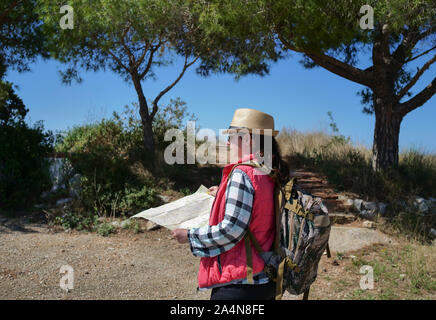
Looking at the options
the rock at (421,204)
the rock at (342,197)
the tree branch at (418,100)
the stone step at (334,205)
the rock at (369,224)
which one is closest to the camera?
the rock at (369,224)

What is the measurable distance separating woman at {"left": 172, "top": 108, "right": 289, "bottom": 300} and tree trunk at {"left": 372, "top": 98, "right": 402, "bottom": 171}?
7.40m

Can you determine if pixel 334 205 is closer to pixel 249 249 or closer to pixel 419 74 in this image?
pixel 419 74

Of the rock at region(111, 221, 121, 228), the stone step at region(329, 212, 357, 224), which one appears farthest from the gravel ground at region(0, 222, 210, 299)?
the stone step at region(329, 212, 357, 224)

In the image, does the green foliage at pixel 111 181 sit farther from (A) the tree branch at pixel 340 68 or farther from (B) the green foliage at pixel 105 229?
(A) the tree branch at pixel 340 68

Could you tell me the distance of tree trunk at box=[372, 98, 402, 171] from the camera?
8375mm

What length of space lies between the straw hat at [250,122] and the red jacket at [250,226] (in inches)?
6.7

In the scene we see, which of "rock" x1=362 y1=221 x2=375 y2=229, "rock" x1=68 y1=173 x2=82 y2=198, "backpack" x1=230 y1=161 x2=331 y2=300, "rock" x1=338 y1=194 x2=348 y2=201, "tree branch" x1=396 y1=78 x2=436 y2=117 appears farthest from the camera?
"tree branch" x1=396 y1=78 x2=436 y2=117

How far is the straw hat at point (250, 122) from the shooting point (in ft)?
6.22

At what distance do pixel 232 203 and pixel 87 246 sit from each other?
4637 mm

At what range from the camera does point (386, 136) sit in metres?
8.43

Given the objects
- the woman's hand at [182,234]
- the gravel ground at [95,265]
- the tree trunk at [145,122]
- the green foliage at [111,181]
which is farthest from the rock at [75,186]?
the woman's hand at [182,234]

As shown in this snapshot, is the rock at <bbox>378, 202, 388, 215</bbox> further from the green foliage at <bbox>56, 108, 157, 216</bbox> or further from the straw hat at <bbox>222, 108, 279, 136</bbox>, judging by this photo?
the straw hat at <bbox>222, 108, 279, 136</bbox>

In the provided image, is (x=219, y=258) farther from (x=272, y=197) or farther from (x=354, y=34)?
(x=354, y=34)

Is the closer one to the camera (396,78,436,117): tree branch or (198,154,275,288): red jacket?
(198,154,275,288): red jacket
